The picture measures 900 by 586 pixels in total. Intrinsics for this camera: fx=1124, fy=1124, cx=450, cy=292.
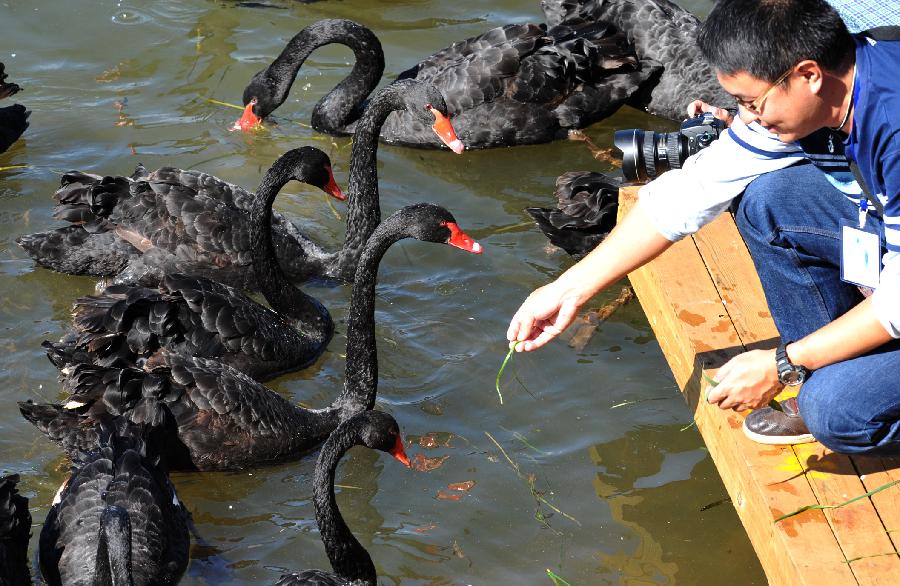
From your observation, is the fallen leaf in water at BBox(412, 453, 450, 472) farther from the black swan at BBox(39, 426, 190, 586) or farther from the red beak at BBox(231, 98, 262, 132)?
the red beak at BBox(231, 98, 262, 132)

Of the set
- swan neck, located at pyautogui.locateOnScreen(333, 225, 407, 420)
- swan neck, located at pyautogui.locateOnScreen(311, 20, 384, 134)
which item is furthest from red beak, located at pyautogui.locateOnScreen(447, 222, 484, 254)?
swan neck, located at pyautogui.locateOnScreen(311, 20, 384, 134)

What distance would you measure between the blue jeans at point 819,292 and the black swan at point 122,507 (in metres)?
2.28

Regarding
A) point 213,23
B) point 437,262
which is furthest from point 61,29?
point 437,262

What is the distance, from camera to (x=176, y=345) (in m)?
5.08

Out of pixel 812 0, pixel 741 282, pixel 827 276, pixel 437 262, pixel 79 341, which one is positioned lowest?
pixel 437 262

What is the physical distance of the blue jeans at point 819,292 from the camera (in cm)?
323

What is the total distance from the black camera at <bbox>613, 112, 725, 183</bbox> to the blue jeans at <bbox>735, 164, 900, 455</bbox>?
111 cm

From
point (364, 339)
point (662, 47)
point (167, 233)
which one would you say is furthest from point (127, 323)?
point (662, 47)

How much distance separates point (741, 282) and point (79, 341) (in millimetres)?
2821

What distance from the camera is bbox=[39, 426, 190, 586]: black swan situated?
13.1 ft

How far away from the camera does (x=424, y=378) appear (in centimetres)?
532

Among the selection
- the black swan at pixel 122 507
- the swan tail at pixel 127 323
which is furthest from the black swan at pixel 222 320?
the black swan at pixel 122 507

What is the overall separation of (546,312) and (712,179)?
0.66 meters

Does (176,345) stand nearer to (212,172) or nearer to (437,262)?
(437,262)
